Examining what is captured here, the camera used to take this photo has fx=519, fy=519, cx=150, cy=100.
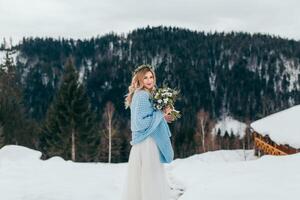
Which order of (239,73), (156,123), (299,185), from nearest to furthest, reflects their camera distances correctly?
(156,123) < (299,185) < (239,73)

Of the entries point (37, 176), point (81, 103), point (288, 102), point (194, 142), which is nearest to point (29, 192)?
point (37, 176)

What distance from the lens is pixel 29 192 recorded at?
9.56 meters

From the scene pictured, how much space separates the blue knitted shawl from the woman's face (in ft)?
0.28

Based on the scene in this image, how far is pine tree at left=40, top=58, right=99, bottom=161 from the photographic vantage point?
40.8m

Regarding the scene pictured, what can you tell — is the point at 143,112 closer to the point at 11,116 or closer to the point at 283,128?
the point at 283,128

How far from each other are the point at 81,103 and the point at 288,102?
465ft

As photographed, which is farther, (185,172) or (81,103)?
(81,103)

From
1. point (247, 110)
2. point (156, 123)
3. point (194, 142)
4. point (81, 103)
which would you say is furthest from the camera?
point (247, 110)

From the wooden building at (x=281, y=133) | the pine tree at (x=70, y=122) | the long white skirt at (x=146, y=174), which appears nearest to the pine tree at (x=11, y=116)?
the pine tree at (x=70, y=122)

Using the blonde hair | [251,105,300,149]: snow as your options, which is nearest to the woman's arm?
the blonde hair

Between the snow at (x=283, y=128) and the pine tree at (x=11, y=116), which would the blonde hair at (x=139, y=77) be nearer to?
the snow at (x=283, y=128)

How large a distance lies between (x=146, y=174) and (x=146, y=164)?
0.12m

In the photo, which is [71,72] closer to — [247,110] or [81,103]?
[81,103]

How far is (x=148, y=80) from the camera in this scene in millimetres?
6086
